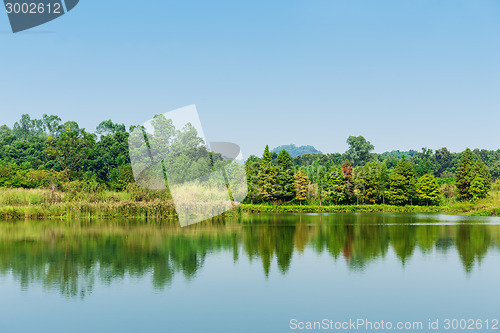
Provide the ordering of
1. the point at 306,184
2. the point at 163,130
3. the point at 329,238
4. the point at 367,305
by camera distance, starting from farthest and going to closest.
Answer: the point at 163,130 → the point at 306,184 → the point at 329,238 → the point at 367,305

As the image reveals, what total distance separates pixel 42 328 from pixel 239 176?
37.3m

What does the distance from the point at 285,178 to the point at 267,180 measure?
2.28 metres

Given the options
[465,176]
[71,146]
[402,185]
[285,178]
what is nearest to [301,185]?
[285,178]

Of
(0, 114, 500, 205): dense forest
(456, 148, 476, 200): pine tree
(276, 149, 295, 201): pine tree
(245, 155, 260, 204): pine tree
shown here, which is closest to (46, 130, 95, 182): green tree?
(0, 114, 500, 205): dense forest

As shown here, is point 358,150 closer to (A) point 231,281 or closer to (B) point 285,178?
(B) point 285,178

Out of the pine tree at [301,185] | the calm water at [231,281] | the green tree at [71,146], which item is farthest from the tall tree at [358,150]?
the calm water at [231,281]

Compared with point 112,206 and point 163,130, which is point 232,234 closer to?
point 112,206

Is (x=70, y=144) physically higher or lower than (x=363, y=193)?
higher

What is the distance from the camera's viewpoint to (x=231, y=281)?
10438mm

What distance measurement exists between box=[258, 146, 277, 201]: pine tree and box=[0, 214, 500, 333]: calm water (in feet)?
84.9

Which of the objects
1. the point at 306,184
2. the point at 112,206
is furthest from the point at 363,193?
the point at 112,206

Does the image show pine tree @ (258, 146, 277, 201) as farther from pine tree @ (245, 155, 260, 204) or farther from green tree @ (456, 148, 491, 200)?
green tree @ (456, 148, 491, 200)

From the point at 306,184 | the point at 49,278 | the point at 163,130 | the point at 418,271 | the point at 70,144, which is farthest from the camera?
the point at 163,130

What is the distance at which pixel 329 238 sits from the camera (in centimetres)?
1839
